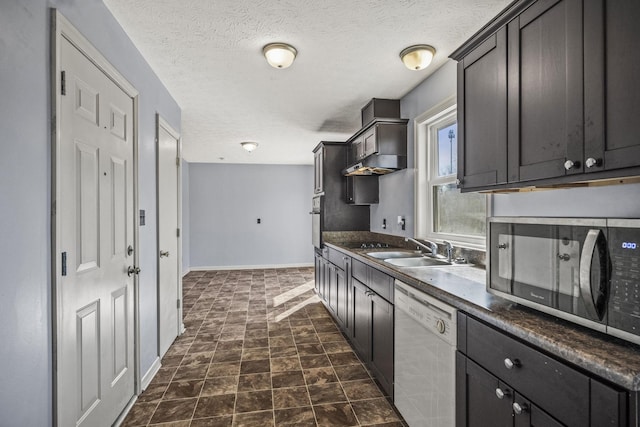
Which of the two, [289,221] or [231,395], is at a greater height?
[289,221]

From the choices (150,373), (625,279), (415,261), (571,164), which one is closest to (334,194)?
(415,261)

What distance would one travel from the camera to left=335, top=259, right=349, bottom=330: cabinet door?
10.3ft

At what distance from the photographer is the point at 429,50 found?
7.40ft

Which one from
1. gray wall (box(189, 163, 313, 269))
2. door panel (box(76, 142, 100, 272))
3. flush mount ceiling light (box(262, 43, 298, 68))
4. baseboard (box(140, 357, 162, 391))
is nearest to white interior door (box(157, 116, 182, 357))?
baseboard (box(140, 357, 162, 391))

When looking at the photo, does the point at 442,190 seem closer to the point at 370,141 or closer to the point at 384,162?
the point at 384,162

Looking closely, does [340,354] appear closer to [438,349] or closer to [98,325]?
[438,349]

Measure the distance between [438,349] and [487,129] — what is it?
1.09 m

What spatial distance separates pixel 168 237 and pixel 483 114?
2.80m

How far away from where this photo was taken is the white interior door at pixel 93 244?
54.8 inches

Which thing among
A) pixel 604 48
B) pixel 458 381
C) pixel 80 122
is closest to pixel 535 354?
pixel 458 381

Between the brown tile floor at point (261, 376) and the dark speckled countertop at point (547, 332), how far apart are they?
3.42ft

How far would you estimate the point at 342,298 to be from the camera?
3279mm

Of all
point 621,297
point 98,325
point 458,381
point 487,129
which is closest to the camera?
point 621,297

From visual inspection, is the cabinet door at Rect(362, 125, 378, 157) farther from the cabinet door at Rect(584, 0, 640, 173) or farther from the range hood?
the cabinet door at Rect(584, 0, 640, 173)
